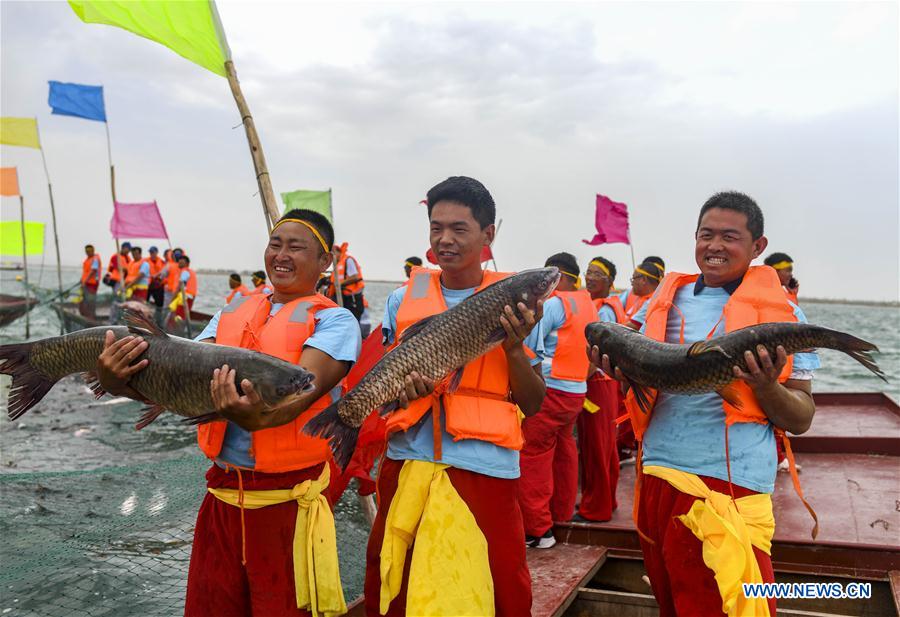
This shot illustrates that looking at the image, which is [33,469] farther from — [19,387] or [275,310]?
[275,310]

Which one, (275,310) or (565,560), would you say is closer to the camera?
(275,310)

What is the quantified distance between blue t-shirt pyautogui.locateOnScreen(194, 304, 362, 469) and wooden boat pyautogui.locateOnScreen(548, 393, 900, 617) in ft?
8.08

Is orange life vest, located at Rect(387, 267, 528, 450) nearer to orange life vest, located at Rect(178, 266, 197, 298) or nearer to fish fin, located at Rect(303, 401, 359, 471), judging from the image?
fish fin, located at Rect(303, 401, 359, 471)

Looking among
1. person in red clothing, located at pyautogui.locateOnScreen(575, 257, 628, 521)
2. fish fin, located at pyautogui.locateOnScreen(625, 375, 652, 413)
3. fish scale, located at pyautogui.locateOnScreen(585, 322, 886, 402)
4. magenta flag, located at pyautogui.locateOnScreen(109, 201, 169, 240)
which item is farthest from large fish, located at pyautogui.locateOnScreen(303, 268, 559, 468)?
magenta flag, located at pyautogui.locateOnScreen(109, 201, 169, 240)

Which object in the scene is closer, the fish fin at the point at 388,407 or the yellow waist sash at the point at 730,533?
the yellow waist sash at the point at 730,533

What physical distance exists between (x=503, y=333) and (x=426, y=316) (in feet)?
1.44

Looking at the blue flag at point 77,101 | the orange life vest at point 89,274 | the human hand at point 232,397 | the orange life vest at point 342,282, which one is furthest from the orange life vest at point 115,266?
the human hand at point 232,397

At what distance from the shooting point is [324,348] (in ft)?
9.78

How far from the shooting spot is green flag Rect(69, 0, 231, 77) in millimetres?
4609

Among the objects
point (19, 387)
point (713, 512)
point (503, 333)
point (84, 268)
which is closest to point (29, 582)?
point (19, 387)

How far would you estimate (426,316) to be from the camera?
3.11 metres

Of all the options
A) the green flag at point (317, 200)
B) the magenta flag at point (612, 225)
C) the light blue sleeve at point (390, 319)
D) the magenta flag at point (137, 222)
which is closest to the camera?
the light blue sleeve at point (390, 319)

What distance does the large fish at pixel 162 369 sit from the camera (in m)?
2.71

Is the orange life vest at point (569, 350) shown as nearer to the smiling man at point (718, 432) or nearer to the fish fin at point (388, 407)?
the smiling man at point (718, 432)
